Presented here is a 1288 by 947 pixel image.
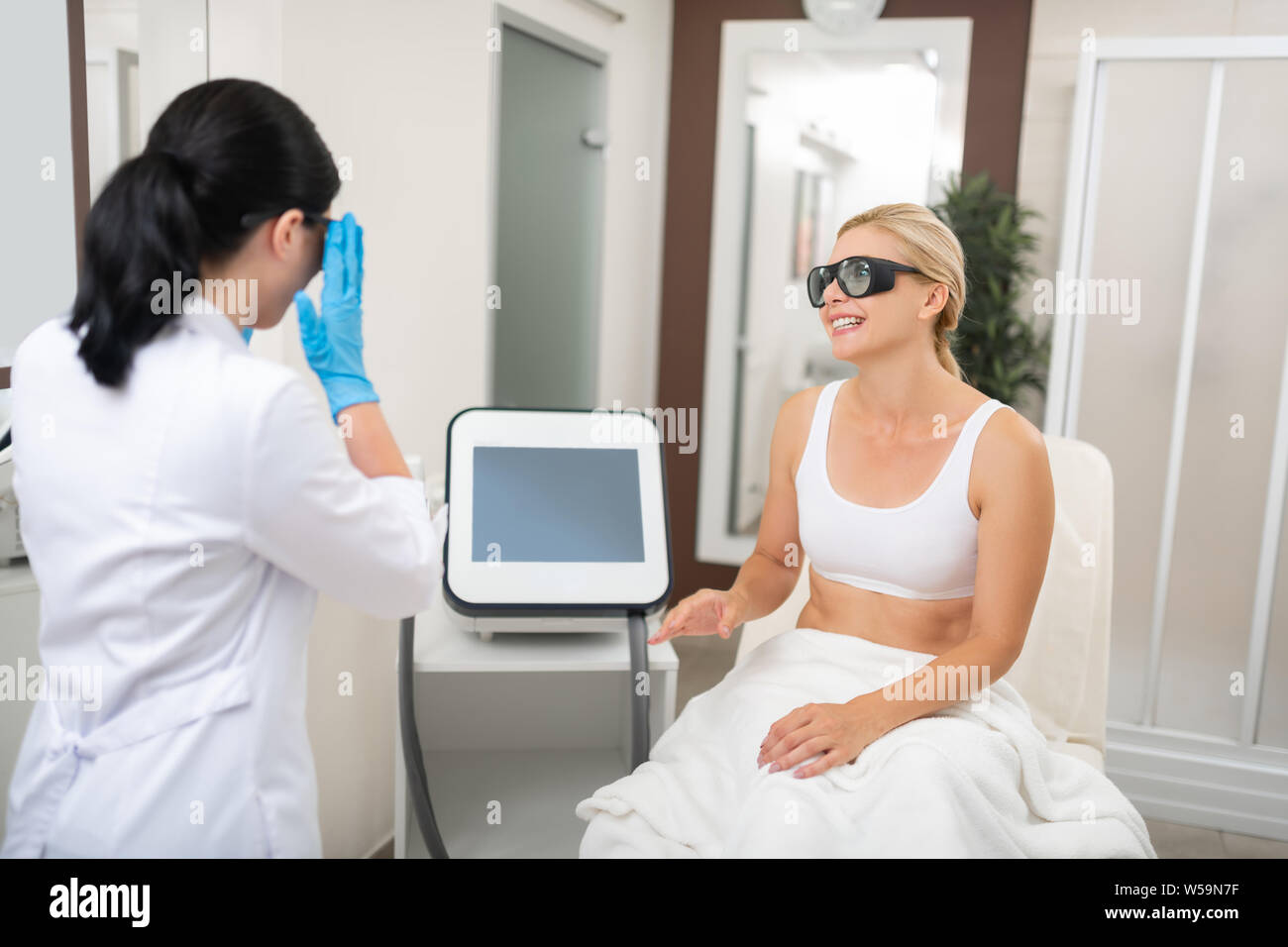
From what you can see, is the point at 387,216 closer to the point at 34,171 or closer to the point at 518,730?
the point at 34,171

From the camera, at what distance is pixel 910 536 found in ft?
4.97

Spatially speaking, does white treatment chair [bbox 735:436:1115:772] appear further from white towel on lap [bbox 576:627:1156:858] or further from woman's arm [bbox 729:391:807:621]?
white towel on lap [bbox 576:627:1156:858]

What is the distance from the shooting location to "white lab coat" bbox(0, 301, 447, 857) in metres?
0.94

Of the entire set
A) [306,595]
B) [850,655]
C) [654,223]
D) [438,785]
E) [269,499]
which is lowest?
[438,785]

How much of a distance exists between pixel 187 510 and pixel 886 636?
100cm

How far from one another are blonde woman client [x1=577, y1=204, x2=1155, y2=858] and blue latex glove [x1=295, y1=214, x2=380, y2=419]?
0.58 metres

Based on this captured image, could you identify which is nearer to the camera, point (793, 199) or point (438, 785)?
point (438, 785)

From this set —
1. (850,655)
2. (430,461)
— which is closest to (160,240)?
(850,655)

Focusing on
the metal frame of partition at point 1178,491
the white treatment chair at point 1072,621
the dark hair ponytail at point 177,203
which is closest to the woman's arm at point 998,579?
the white treatment chair at point 1072,621

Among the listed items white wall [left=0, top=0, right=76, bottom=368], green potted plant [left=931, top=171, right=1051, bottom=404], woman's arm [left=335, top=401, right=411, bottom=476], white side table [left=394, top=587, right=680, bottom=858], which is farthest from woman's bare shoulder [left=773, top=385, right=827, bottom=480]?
green potted plant [left=931, top=171, right=1051, bottom=404]

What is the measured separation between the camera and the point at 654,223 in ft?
13.7
